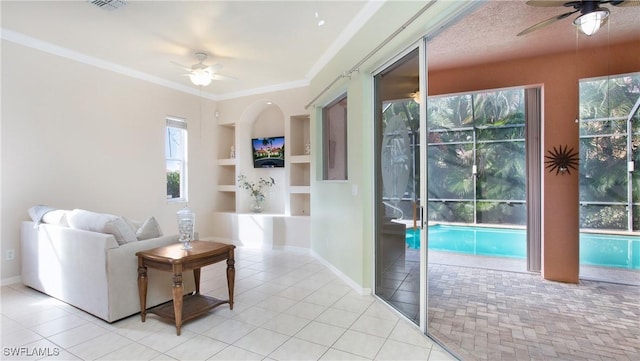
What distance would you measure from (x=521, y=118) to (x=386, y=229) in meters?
4.89

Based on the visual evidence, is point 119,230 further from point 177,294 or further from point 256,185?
point 256,185

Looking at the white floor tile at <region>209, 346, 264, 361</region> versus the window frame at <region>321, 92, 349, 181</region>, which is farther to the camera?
the window frame at <region>321, 92, 349, 181</region>

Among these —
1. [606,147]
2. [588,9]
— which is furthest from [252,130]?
[606,147]

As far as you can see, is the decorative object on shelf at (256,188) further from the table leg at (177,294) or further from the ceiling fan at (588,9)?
the ceiling fan at (588,9)

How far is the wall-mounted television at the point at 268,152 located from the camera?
5.82 meters

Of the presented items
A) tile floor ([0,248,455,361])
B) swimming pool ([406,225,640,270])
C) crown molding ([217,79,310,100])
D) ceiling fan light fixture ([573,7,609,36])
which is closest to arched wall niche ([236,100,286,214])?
crown molding ([217,79,310,100])

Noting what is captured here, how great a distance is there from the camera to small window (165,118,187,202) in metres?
5.43

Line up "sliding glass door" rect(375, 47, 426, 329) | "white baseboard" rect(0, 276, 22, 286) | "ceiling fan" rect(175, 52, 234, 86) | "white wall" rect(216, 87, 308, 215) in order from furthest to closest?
"white wall" rect(216, 87, 308, 215) → "ceiling fan" rect(175, 52, 234, 86) → "white baseboard" rect(0, 276, 22, 286) → "sliding glass door" rect(375, 47, 426, 329)

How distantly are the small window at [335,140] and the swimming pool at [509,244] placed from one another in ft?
4.97

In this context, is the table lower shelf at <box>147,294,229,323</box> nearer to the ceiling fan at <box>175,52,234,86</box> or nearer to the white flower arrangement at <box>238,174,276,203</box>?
the ceiling fan at <box>175,52,234,86</box>

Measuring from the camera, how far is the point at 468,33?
132 inches

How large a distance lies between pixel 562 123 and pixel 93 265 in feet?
16.9

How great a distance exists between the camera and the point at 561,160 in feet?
12.3

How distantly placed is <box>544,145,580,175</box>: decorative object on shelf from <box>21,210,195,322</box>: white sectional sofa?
14.2ft
